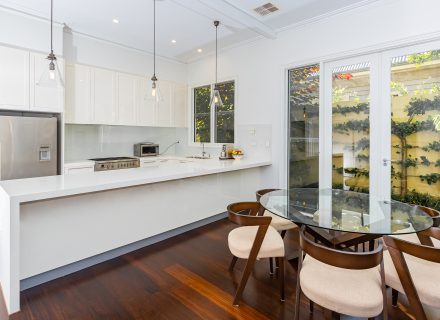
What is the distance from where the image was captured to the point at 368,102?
134 inches

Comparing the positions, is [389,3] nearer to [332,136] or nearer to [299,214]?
[332,136]

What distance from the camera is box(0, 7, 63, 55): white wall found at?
3371mm

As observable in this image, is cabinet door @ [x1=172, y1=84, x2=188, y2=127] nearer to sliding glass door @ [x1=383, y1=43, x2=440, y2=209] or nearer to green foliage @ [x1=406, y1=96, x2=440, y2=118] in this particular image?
sliding glass door @ [x1=383, y1=43, x2=440, y2=209]

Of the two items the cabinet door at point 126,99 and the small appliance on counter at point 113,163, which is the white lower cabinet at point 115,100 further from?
the small appliance on counter at point 113,163

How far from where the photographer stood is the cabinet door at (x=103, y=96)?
434 cm

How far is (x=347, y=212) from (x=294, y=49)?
2.86 m

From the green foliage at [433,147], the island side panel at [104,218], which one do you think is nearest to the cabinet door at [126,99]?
the island side panel at [104,218]

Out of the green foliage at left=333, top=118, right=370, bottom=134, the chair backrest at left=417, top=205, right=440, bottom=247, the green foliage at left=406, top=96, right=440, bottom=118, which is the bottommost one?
the chair backrest at left=417, top=205, right=440, bottom=247

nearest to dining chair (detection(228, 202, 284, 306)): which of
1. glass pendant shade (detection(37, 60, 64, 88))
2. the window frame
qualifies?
glass pendant shade (detection(37, 60, 64, 88))

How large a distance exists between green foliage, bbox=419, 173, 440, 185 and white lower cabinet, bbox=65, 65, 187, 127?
11.4 ft

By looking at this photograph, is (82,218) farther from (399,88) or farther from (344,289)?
(399,88)

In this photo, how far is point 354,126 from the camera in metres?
3.54

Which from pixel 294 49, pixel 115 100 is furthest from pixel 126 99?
pixel 294 49

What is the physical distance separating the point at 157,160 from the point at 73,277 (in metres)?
3.08
